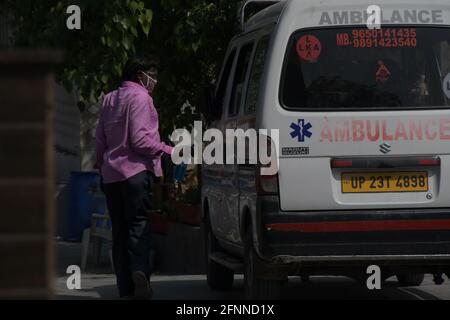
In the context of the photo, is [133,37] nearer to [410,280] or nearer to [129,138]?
[129,138]

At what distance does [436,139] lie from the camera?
8367 mm

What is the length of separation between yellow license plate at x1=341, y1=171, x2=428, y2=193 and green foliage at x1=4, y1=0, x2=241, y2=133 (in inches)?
184

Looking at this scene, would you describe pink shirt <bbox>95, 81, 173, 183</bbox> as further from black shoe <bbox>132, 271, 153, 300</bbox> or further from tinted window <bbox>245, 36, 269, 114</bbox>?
tinted window <bbox>245, 36, 269, 114</bbox>

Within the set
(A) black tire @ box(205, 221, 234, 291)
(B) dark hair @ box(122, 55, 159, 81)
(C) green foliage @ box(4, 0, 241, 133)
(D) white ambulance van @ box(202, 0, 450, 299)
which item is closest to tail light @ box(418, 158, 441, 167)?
(D) white ambulance van @ box(202, 0, 450, 299)

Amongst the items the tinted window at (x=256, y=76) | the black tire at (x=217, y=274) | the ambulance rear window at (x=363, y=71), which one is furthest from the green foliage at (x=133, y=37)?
the ambulance rear window at (x=363, y=71)

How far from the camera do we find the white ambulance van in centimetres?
824

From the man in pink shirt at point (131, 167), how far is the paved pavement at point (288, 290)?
714mm

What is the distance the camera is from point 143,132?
9.79 metres

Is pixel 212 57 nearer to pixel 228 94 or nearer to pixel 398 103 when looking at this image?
pixel 228 94

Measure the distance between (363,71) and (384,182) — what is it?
2.21 feet

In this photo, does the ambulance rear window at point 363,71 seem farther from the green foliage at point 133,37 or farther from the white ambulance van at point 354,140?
the green foliage at point 133,37

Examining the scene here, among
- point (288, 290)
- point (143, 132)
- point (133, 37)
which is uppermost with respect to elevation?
point (133, 37)

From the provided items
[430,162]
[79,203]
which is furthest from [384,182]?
[79,203]

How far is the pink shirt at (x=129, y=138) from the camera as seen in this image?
9797mm
